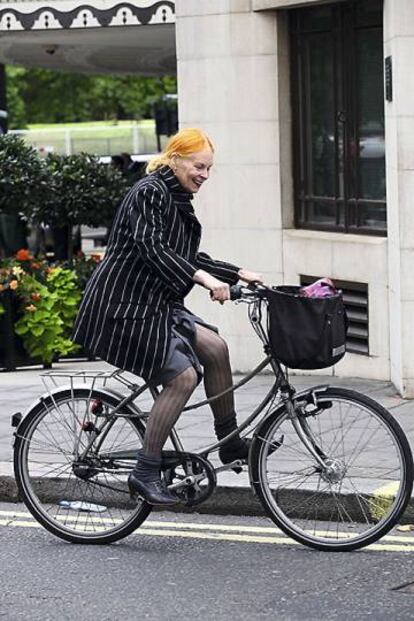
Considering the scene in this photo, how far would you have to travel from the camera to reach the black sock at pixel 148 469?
6410 mm

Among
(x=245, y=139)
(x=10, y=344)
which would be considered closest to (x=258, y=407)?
(x=245, y=139)

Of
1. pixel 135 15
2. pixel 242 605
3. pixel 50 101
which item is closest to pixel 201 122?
pixel 135 15

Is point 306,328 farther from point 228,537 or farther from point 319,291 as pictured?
point 228,537

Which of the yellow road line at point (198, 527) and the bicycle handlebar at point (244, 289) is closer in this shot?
the bicycle handlebar at point (244, 289)

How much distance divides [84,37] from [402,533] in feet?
31.6

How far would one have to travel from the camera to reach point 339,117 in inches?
425

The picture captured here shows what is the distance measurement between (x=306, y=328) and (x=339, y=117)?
16.3 feet

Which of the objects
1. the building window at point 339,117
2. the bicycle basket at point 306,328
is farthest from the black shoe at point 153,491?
the building window at point 339,117

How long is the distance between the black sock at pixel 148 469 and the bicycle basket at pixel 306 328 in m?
0.74

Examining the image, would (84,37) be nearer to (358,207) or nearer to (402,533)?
(358,207)

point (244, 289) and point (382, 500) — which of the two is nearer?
point (244, 289)

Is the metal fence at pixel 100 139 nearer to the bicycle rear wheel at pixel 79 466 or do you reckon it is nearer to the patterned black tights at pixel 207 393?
the bicycle rear wheel at pixel 79 466

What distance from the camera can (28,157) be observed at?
45.9 ft

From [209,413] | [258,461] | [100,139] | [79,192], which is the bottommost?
[209,413]
